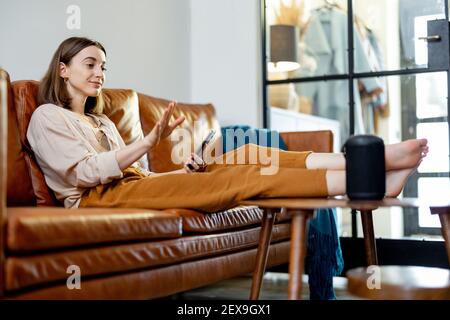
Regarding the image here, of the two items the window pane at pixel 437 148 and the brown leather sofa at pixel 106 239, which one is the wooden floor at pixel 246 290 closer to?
the brown leather sofa at pixel 106 239

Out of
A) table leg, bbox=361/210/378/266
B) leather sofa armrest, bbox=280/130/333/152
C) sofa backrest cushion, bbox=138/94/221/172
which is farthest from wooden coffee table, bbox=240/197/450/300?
leather sofa armrest, bbox=280/130/333/152

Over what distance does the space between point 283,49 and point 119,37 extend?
3.76ft

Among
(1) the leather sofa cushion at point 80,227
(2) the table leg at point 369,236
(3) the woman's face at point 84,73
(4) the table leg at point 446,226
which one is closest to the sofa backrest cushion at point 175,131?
(3) the woman's face at point 84,73

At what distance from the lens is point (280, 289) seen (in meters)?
3.18

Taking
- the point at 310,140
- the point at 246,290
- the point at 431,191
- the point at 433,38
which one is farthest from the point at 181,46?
the point at 431,191

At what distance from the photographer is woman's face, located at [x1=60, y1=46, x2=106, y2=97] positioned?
2.29 meters

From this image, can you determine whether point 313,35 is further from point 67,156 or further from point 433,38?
point 67,156

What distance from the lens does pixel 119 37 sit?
11.0 ft

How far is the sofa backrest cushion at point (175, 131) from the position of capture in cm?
288

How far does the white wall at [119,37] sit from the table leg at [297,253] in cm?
168

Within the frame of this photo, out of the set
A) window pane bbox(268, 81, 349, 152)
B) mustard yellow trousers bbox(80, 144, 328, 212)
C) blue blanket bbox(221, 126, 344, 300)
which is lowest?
blue blanket bbox(221, 126, 344, 300)

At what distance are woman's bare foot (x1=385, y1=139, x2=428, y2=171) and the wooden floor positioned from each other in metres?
1.12

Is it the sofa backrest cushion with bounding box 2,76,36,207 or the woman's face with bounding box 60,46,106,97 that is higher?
the woman's face with bounding box 60,46,106,97

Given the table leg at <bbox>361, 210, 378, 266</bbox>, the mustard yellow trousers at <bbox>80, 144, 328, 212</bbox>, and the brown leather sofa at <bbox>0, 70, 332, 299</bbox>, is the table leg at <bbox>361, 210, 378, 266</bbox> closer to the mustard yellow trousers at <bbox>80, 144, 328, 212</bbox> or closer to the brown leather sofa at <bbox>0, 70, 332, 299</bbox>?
the mustard yellow trousers at <bbox>80, 144, 328, 212</bbox>
